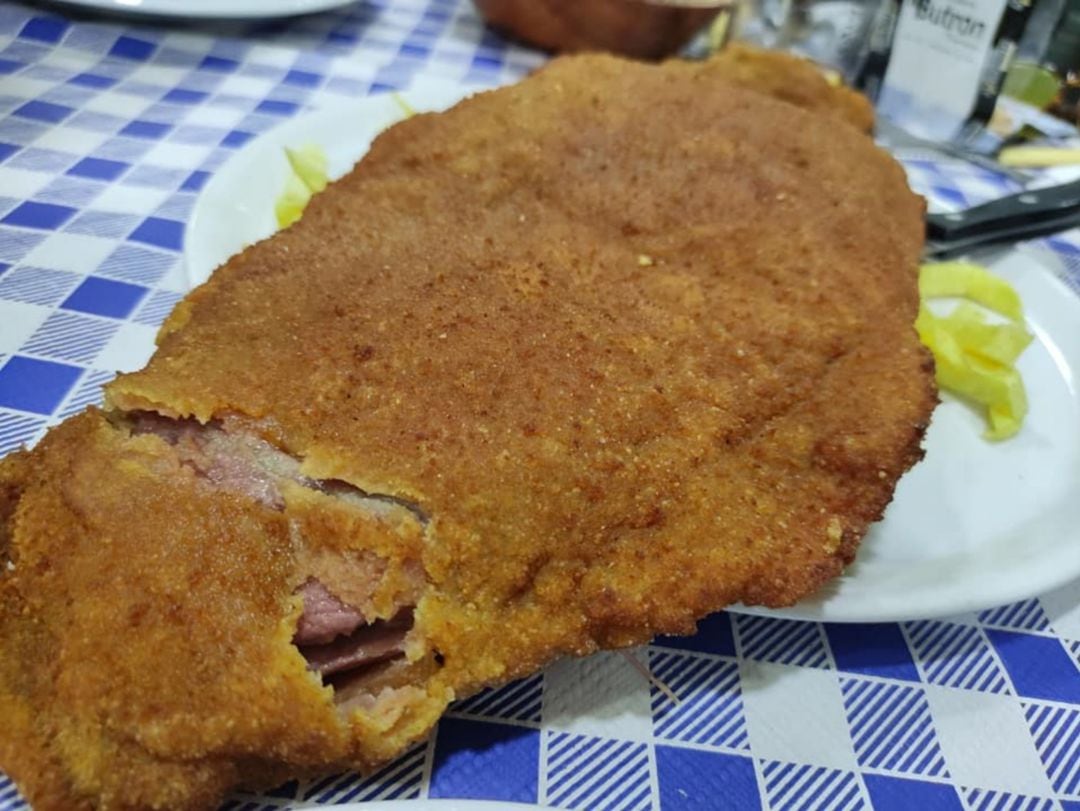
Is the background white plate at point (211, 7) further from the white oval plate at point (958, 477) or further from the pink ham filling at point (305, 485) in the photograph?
the pink ham filling at point (305, 485)

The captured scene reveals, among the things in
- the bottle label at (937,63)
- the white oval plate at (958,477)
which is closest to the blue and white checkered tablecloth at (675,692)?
the white oval plate at (958,477)

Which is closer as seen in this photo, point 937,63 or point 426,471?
point 426,471

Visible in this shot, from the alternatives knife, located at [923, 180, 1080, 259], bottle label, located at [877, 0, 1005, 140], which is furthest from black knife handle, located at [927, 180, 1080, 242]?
bottle label, located at [877, 0, 1005, 140]

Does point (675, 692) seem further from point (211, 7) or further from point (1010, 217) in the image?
point (211, 7)

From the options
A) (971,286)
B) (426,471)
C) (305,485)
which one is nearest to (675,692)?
(426,471)

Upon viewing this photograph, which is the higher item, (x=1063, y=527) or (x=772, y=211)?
(x=772, y=211)

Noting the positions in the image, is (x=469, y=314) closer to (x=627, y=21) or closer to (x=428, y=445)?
(x=428, y=445)

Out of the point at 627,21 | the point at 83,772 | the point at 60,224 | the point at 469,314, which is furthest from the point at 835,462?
the point at 627,21

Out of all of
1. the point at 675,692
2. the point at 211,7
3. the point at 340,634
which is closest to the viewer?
the point at 340,634
